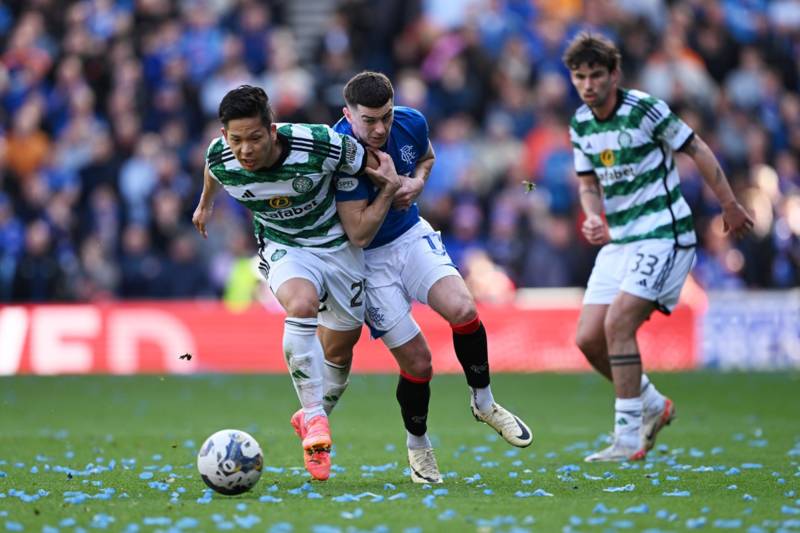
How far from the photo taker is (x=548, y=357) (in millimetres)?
Result: 18906

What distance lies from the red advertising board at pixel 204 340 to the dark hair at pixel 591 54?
9.06 metres

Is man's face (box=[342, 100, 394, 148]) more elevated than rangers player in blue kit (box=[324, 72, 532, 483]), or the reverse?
man's face (box=[342, 100, 394, 148])

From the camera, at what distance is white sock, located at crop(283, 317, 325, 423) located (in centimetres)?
822

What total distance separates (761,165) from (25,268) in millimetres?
11189

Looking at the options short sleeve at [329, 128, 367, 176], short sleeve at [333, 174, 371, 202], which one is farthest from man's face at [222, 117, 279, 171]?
short sleeve at [333, 174, 371, 202]

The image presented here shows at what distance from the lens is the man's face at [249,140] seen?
7.93 meters

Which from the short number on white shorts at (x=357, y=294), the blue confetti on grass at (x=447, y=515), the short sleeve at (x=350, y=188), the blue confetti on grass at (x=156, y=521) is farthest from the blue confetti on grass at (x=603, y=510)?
the short sleeve at (x=350, y=188)

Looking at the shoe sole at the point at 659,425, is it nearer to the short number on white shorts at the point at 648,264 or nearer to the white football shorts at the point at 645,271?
the white football shorts at the point at 645,271

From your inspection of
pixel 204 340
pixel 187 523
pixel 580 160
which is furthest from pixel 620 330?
pixel 204 340

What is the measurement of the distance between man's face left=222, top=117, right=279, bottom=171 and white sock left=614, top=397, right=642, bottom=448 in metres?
3.37

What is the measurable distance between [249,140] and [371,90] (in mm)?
849

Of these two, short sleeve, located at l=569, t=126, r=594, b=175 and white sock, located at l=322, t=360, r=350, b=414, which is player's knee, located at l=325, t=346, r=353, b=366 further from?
short sleeve, located at l=569, t=126, r=594, b=175

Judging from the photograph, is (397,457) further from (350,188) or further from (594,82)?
(594,82)

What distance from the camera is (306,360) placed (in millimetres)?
8258
